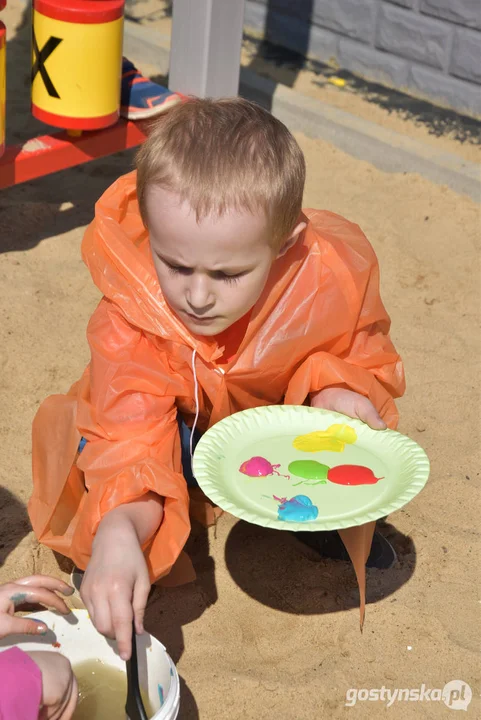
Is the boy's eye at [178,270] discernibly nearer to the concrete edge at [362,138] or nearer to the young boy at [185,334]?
the young boy at [185,334]

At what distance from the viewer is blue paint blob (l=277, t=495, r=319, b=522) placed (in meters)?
1.67

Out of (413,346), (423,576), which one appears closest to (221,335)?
(423,576)

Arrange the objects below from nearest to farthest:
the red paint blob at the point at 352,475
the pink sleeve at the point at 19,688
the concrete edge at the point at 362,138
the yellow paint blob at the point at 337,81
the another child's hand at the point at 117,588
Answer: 1. the pink sleeve at the point at 19,688
2. the another child's hand at the point at 117,588
3. the red paint blob at the point at 352,475
4. the concrete edge at the point at 362,138
5. the yellow paint blob at the point at 337,81

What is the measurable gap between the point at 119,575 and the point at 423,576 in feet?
2.60

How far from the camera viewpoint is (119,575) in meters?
1.56

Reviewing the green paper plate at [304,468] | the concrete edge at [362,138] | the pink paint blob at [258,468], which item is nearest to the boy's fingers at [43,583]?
the green paper plate at [304,468]

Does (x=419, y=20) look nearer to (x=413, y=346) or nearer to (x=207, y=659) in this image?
(x=413, y=346)

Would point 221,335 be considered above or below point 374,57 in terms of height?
above

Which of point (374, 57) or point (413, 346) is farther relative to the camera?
point (374, 57)

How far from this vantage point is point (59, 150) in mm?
3109

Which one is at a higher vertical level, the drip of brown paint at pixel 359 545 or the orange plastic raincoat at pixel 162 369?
the orange plastic raincoat at pixel 162 369

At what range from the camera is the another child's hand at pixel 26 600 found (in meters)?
1.52

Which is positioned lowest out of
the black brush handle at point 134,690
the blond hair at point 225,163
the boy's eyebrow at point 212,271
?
the black brush handle at point 134,690

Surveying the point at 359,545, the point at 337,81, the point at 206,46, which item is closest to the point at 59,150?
the point at 206,46
